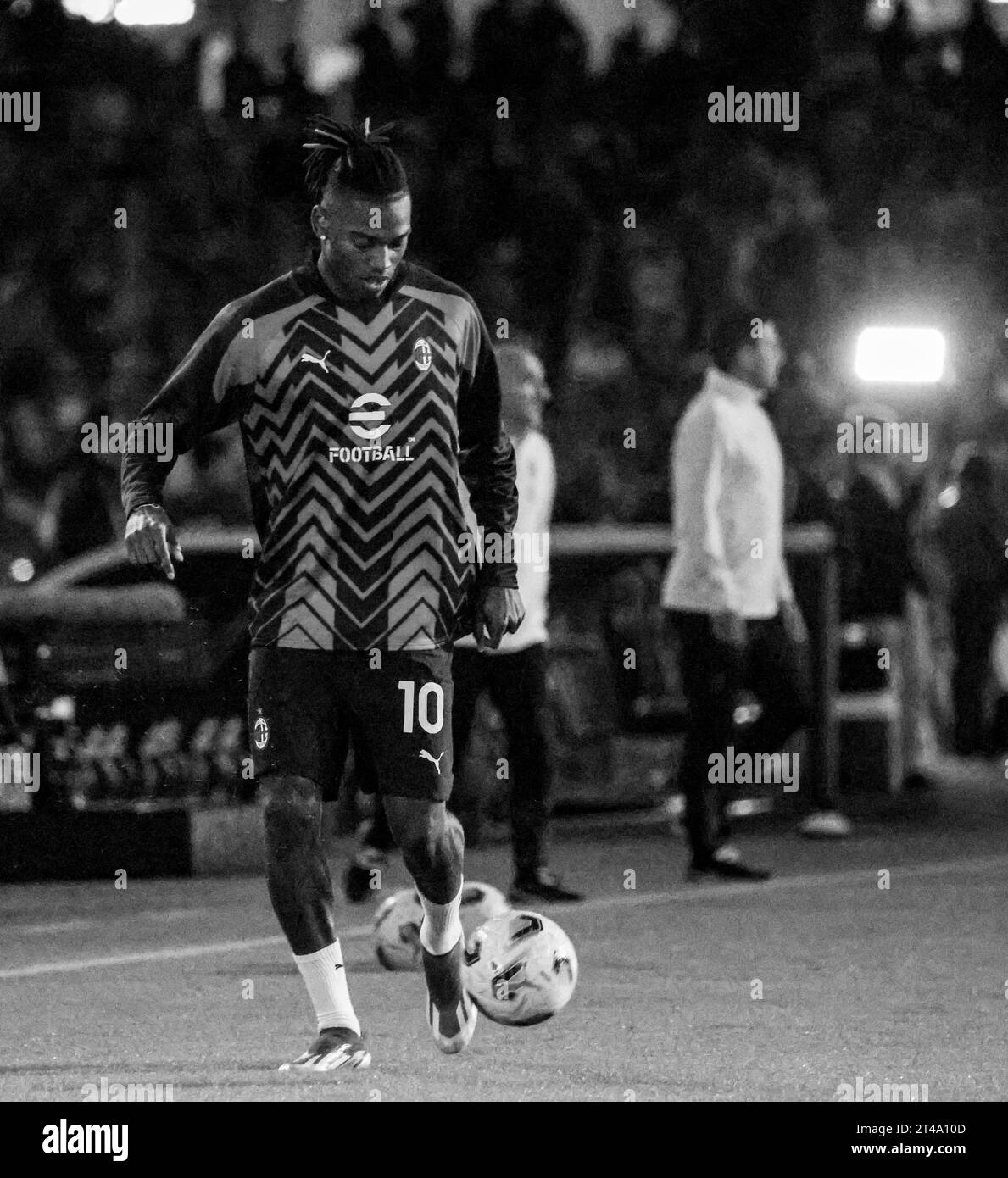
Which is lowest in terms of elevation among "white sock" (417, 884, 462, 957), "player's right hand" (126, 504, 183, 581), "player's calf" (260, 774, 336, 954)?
"white sock" (417, 884, 462, 957)

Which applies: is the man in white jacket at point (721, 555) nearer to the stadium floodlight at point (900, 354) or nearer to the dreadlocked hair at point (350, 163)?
the dreadlocked hair at point (350, 163)

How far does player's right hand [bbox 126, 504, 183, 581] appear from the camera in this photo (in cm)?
603

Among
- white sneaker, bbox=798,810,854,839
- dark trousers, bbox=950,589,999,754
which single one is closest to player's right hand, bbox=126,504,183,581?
white sneaker, bbox=798,810,854,839

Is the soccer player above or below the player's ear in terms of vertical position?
below

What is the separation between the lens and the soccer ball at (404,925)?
823cm

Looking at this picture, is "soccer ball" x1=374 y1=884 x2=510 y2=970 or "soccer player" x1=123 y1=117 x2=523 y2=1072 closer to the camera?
"soccer player" x1=123 y1=117 x2=523 y2=1072

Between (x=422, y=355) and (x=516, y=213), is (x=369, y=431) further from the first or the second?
(x=516, y=213)

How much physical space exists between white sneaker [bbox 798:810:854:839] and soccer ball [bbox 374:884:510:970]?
15.3 feet

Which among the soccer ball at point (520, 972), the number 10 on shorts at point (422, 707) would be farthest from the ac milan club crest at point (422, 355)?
the soccer ball at point (520, 972)

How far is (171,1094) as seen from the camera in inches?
239

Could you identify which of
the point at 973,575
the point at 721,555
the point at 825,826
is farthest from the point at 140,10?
the point at 721,555

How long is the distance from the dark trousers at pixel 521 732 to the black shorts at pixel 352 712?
3876mm

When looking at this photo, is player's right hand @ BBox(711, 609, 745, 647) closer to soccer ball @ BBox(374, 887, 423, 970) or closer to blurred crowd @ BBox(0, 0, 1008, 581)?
soccer ball @ BBox(374, 887, 423, 970)
